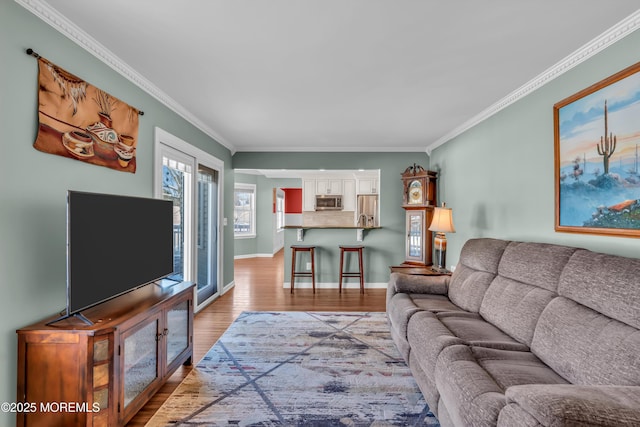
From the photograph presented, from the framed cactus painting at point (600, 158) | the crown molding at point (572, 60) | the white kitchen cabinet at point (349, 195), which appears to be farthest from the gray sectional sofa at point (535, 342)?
the white kitchen cabinet at point (349, 195)

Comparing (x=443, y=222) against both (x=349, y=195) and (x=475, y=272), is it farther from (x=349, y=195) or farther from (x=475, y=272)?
(x=349, y=195)

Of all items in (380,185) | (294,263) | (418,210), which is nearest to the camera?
(418,210)

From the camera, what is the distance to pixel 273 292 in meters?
Answer: 4.92

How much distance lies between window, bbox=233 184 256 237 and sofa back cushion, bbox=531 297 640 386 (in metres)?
7.51


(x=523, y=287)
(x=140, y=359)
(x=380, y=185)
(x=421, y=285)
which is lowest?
(x=140, y=359)

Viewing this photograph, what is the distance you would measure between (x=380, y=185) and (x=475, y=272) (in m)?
2.73

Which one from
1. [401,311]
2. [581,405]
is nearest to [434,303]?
[401,311]

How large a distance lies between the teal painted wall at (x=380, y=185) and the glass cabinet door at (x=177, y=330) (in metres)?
2.98

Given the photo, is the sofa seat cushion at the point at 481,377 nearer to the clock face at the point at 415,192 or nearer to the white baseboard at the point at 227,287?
the clock face at the point at 415,192

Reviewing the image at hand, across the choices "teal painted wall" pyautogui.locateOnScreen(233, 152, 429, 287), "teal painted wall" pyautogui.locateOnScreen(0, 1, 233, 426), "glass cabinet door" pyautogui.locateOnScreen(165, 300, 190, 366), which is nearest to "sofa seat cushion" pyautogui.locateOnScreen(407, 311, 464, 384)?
"glass cabinet door" pyautogui.locateOnScreen(165, 300, 190, 366)

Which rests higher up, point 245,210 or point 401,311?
point 245,210

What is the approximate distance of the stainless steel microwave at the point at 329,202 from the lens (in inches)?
271

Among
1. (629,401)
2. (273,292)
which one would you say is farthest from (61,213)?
(273,292)

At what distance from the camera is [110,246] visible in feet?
5.93
